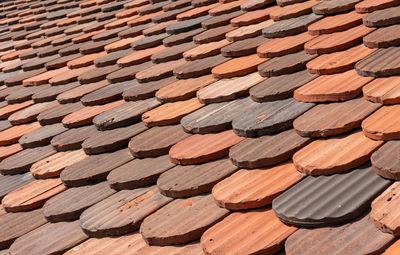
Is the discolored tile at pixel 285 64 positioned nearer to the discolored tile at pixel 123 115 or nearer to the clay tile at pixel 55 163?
the discolored tile at pixel 123 115

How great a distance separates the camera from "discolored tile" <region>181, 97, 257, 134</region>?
2086 millimetres

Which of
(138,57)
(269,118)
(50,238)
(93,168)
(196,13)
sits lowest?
(50,238)

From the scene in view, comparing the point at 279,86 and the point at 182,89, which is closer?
the point at 279,86

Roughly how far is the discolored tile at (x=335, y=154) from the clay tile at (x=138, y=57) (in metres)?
1.43

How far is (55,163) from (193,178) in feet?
2.65

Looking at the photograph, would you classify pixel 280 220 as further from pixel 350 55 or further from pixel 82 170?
pixel 82 170

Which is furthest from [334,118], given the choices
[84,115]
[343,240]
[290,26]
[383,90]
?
[84,115]

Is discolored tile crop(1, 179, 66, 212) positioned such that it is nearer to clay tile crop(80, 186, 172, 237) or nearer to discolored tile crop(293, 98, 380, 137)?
clay tile crop(80, 186, 172, 237)

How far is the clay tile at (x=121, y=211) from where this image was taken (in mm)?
Answer: 1862

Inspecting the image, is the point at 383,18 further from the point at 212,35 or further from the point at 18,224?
the point at 18,224

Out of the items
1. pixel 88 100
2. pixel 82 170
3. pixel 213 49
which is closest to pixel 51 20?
pixel 88 100

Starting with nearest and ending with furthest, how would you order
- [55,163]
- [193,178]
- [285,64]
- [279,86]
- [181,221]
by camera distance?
[181,221]
[193,178]
[279,86]
[285,64]
[55,163]

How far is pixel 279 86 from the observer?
213 cm

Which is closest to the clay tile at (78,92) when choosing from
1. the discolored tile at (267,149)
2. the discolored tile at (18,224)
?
the discolored tile at (18,224)
